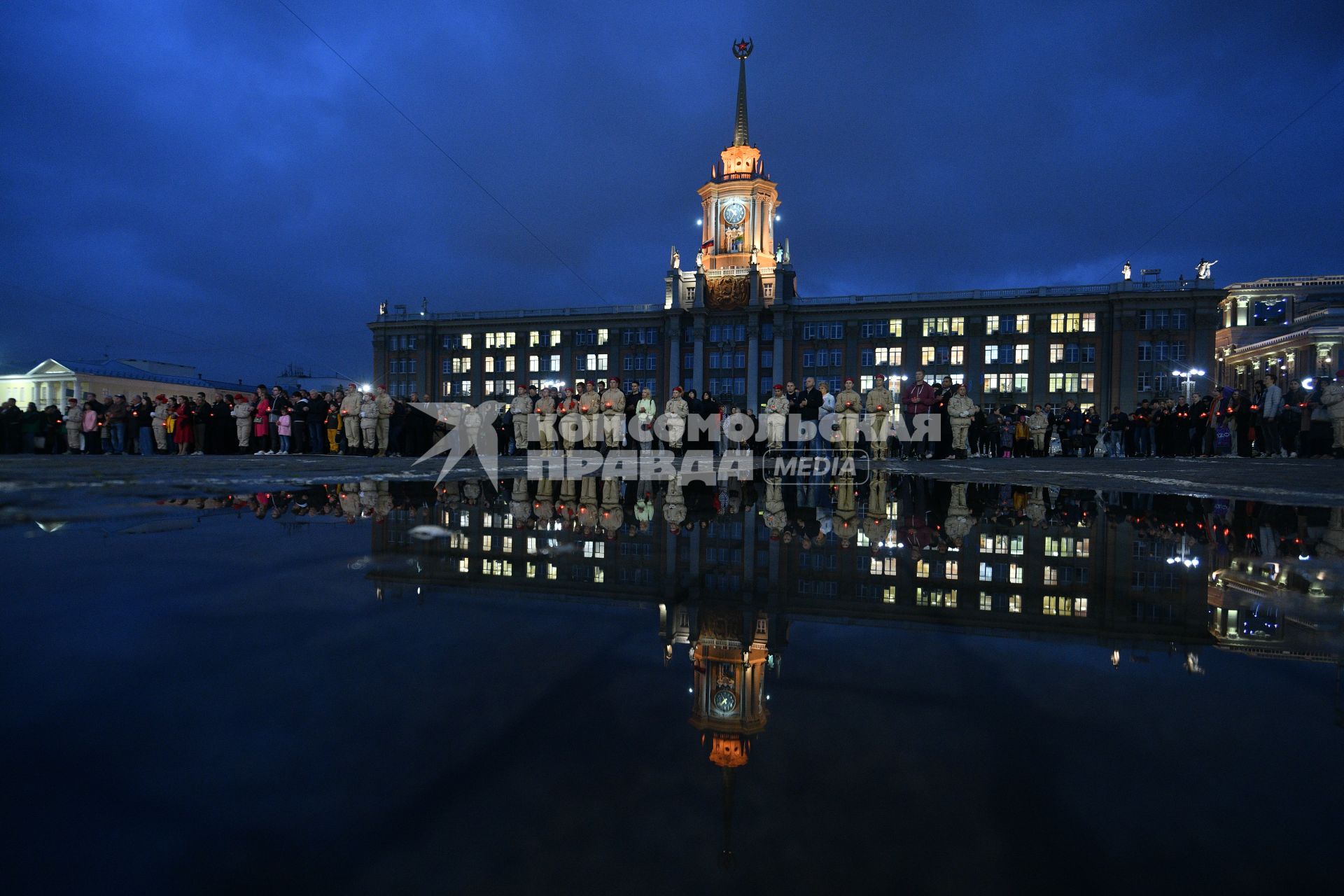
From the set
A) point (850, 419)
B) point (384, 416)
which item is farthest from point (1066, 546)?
point (384, 416)

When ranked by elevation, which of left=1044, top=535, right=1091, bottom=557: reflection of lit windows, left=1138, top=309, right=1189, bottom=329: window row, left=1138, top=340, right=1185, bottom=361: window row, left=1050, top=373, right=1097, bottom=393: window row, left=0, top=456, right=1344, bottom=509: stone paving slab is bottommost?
left=1044, top=535, right=1091, bottom=557: reflection of lit windows

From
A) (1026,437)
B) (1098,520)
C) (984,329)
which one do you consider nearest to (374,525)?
(1098,520)

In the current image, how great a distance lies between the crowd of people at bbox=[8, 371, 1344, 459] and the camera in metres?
16.7

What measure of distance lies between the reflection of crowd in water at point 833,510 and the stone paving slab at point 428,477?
40.7 inches

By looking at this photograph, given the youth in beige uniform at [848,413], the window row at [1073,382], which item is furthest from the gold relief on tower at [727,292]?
the youth in beige uniform at [848,413]

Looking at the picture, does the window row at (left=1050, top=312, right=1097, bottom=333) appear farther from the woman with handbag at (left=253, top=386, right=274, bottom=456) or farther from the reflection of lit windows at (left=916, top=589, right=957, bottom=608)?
the reflection of lit windows at (left=916, top=589, right=957, bottom=608)

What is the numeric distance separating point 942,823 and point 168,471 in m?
11.7

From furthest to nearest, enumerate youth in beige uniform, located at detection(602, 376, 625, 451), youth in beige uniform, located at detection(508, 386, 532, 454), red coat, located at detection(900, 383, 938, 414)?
youth in beige uniform, located at detection(508, 386, 532, 454) → red coat, located at detection(900, 383, 938, 414) → youth in beige uniform, located at detection(602, 376, 625, 451)

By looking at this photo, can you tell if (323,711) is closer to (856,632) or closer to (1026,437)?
(856,632)

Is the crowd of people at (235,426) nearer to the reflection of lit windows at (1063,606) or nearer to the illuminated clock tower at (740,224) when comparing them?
the reflection of lit windows at (1063,606)

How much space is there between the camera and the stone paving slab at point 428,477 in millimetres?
6836

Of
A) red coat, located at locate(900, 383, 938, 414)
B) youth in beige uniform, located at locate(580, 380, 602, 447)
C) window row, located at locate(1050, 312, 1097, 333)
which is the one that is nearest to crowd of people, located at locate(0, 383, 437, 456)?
youth in beige uniform, located at locate(580, 380, 602, 447)

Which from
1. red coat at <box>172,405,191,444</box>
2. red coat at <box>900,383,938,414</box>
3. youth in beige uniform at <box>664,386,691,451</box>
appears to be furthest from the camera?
red coat at <box>172,405,191,444</box>

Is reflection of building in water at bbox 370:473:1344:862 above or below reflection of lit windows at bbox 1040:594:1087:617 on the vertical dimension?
above
